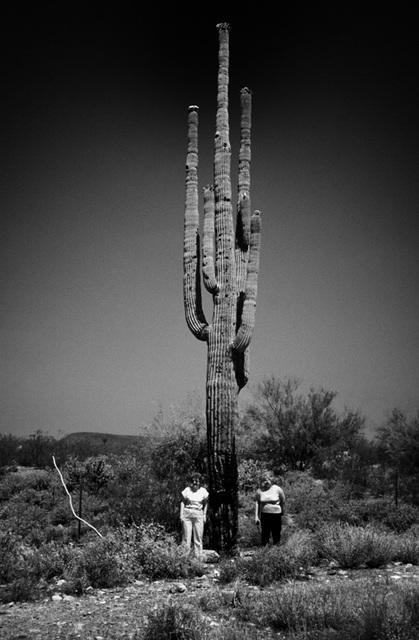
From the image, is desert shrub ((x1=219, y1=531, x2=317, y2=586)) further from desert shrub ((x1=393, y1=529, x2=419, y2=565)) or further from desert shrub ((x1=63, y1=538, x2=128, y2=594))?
desert shrub ((x1=393, y1=529, x2=419, y2=565))

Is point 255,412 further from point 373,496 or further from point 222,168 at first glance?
point 222,168

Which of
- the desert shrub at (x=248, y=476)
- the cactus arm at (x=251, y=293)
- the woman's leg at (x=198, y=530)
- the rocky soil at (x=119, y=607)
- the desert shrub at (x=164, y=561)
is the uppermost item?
the cactus arm at (x=251, y=293)

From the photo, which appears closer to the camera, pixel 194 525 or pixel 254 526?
pixel 194 525

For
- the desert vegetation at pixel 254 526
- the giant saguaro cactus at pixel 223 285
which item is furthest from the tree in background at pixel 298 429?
the giant saguaro cactus at pixel 223 285

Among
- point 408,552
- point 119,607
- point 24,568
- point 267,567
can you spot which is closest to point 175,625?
point 119,607

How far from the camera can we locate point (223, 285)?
39.9ft

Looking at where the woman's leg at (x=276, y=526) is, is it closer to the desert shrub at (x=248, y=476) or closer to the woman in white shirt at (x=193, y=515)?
the woman in white shirt at (x=193, y=515)

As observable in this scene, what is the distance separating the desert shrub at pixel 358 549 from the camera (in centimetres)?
958

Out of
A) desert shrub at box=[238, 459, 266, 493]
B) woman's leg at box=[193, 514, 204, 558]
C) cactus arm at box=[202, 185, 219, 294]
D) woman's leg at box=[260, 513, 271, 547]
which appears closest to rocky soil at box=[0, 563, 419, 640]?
woman's leg at box=[193, 514, 204, 558]

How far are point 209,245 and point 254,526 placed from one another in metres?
6.14

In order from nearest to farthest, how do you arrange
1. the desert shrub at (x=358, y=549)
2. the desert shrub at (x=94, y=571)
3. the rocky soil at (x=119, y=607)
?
the rocky soil at (x=119, y=607)
the desert shrub at (x=94, y=571)
the desert shrub at (x=358, y=549)

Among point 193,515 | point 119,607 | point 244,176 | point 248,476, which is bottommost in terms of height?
point 119,607

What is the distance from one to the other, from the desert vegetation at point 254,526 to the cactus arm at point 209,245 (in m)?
4.84

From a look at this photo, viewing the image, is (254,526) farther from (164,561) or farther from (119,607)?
(119,607)
